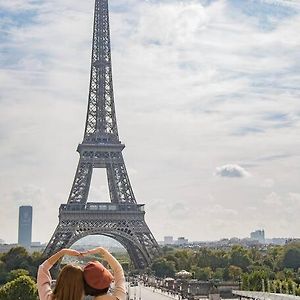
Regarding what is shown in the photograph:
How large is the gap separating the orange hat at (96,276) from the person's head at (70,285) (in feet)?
0.14

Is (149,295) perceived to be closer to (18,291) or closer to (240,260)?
(18,291)

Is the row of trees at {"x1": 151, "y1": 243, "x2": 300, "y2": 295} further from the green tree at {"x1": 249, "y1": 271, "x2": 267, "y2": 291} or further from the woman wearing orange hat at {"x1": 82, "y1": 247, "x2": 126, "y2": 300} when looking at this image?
the woman wearing orange hat at {"x1": 82, "y1": 247, "x2": 126, "y2": 300}

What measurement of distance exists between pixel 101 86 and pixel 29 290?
32979mm

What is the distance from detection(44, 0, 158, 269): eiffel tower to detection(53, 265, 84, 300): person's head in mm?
61399

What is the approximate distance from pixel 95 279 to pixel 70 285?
0.15 metres

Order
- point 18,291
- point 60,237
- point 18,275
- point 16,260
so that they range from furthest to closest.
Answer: point 16,260 → point 60,237 → point 18,275 → point 18,291

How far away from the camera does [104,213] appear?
220 ft

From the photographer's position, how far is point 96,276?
3895 mm

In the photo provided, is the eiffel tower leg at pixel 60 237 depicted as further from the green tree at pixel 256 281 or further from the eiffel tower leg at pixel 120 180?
the green tree at pixel 256 281

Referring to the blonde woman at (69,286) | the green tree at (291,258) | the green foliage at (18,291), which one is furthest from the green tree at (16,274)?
the blonde woman at (69,286)

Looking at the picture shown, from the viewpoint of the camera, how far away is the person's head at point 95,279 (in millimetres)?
3900

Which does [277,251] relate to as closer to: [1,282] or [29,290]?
[1,282]

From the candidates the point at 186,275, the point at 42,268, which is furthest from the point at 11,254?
the point at 42,268

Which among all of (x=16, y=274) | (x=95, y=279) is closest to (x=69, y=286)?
(x=95, y=279)
